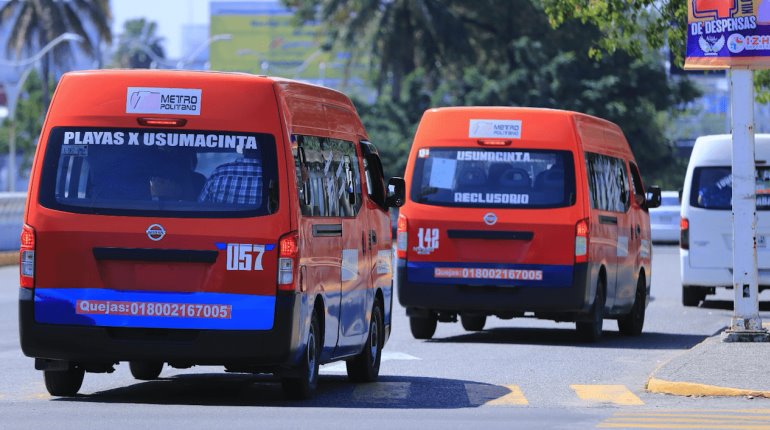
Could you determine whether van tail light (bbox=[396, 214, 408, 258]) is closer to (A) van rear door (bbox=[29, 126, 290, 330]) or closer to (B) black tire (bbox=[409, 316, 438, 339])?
(B) black tire (bbox=[409, 316, 438, 339])

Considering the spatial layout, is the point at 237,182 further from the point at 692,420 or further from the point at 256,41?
the point at 256,41

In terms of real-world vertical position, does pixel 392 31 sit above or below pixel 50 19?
below

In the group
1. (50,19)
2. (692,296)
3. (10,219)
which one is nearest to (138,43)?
(50,19)

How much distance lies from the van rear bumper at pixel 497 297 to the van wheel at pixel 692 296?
23.7 feet

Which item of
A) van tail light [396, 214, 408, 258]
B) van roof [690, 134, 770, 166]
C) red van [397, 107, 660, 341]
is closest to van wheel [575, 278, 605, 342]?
red van [397, 107, 660, 341]

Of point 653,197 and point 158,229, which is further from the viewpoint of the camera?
point 653,197

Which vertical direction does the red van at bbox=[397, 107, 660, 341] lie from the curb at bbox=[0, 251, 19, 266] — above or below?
above

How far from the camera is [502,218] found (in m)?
18.2

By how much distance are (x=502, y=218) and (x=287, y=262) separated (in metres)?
6.91

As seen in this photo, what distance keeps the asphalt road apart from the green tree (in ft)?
463

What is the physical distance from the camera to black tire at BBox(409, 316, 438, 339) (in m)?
19.2

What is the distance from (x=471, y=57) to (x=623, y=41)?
4409cm

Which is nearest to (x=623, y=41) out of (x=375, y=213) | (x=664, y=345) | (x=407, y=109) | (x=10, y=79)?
(x=664, y=345)

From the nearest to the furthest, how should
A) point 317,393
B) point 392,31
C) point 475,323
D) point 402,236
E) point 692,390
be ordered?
point 692,390 → point 317,393 → point 402,236 → point 475,323 → point 392,31
